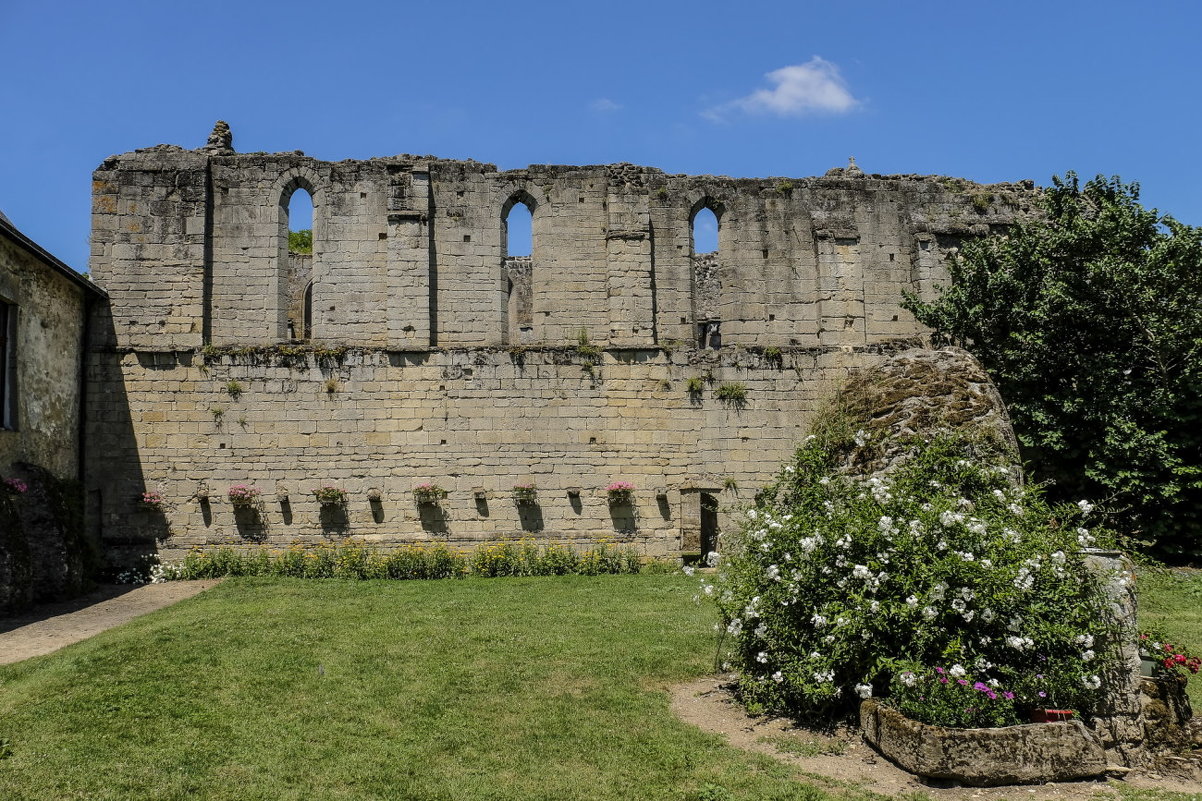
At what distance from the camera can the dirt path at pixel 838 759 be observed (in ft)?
17.6

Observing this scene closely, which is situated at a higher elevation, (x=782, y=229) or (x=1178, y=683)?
(x=782, y=229)

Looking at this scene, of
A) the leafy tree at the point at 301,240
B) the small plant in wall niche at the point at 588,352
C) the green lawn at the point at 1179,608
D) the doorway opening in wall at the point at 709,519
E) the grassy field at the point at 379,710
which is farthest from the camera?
the leafy tree at the point at 301,240

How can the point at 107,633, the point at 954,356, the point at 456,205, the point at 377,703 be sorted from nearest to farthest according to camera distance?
1. the point at 377,703
2. the point at 954,356
3. the point at 107,633
4. the point at 456,205

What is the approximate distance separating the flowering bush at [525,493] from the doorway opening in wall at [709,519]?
2.92m

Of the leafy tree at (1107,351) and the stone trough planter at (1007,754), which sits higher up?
the leafy tree at (1107,351)

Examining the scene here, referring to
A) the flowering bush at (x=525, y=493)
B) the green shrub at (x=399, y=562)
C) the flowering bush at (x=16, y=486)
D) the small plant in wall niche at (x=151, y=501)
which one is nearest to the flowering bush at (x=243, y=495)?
the green shrub at (x=399, y=562)

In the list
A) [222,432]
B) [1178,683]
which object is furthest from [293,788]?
[222,432]

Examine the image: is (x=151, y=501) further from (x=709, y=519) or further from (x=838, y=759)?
(x=838, y=759)

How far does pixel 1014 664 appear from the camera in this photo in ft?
19.9

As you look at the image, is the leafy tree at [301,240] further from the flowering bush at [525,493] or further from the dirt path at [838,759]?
the dirt path at [838,759]

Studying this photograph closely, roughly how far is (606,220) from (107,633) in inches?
401

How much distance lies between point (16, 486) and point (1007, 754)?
1294 cm

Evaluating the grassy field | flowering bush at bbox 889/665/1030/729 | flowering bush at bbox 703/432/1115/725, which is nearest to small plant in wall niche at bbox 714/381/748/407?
the grassy field

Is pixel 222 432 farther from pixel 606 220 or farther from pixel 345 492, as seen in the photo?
pixel 606 220
